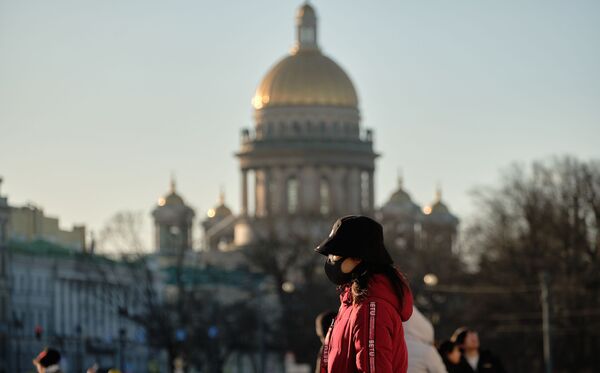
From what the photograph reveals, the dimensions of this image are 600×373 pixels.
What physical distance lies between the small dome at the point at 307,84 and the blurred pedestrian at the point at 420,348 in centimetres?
14583

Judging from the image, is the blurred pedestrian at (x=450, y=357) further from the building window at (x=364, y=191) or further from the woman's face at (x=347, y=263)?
the building window at (x=364, y=191)

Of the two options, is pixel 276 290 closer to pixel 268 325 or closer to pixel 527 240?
pixel 268 325

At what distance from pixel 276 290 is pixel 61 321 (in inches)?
374

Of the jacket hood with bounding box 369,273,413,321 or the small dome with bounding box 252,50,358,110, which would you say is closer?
the jacket hood with bounding box 369,273,413,321

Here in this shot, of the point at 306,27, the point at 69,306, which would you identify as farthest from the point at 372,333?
the point at 306,27

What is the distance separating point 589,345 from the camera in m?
76.1

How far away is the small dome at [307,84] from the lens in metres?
163

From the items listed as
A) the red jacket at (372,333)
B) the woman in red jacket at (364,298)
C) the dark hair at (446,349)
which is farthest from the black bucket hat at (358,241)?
the dark hair at (446,349)

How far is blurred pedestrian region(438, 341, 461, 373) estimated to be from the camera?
63.0ft

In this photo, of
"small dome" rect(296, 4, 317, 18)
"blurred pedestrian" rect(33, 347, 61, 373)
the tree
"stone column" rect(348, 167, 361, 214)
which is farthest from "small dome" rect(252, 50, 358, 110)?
"blurred pedestrian" rect(33, 347, 61, 373)

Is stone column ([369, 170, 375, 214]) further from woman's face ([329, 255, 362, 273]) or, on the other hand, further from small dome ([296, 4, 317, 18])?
woman's face ([329, 255, 362, 273])

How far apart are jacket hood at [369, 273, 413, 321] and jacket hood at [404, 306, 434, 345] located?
4091 mm

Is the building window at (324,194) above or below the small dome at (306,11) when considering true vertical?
below

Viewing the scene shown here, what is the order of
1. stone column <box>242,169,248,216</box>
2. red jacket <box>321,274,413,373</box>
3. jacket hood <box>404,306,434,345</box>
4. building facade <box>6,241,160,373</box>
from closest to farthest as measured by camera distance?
red jacket <box>321,274,413,373</box>, jacket hood <box>404,306,434,345</box>, building facade <box>6,241,160,373</box>, stone column <box>242,169,248,216</box>
